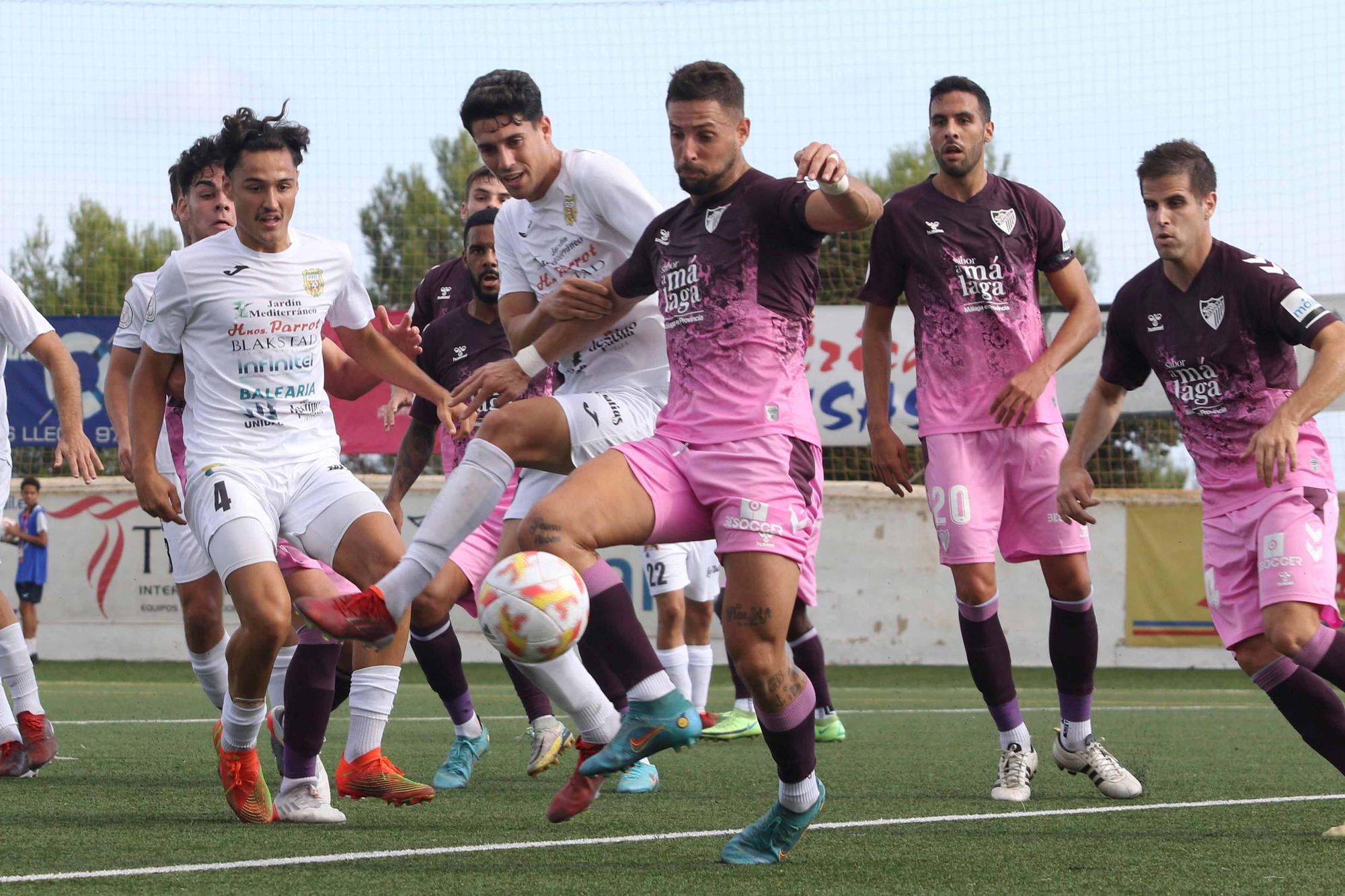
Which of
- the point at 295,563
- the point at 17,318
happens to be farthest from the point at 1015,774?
the point at 17,318

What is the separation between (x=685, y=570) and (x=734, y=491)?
4.28 meters

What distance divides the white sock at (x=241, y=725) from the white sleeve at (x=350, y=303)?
4.49 ft

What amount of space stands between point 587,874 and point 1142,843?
1626 millimetres

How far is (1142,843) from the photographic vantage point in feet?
15.0

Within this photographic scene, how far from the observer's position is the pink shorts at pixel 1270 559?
15.8 feet

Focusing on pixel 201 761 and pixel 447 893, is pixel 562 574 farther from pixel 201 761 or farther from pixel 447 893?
pixel 201 761

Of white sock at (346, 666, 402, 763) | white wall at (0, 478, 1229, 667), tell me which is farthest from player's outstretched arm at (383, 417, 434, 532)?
white wall at (0, 478, 1229, 667)

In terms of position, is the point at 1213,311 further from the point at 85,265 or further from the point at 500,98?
the point at 85,265

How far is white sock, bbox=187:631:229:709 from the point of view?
6543 millimetres

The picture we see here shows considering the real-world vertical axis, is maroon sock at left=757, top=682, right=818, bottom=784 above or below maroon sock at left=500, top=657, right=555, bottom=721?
above

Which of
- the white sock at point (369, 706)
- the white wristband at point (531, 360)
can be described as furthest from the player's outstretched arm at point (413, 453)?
the white wristband at point (531, 360)

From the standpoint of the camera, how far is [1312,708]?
15.9ft

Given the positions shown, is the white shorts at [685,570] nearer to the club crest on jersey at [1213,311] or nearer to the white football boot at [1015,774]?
the white football boot at [1015,774]

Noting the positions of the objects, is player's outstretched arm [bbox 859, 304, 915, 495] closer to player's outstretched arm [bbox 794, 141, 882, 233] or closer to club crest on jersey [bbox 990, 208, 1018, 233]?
club crest on jersey [bbox 990, 208, 1018, 233]
